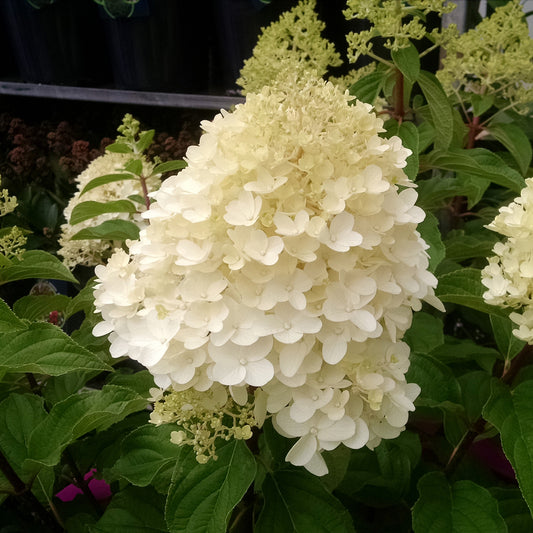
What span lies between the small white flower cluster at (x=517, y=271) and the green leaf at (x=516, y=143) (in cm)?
50

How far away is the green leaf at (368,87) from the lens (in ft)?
2.75

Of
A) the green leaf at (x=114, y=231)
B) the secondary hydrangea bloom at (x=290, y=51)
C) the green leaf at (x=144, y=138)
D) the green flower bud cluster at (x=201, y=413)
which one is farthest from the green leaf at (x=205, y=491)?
the secondary hydrangea bloom at (x=290, y=51)

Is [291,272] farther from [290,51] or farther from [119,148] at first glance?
[290,51]

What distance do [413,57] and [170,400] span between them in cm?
58

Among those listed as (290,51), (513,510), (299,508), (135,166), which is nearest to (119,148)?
(135,166)

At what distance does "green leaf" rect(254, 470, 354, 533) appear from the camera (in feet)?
1.73

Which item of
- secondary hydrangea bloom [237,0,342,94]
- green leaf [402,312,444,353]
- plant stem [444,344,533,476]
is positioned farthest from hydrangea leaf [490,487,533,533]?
secondary hydrangea bloom [237,0,342,94]

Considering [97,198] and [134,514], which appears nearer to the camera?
[134,514]

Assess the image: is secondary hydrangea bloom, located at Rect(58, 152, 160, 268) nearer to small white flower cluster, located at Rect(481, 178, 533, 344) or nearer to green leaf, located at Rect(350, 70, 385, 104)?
green leaf, located at Rect(350, 70, 385, 104)

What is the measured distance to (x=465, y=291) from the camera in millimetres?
587

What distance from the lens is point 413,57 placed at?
0.78 meters

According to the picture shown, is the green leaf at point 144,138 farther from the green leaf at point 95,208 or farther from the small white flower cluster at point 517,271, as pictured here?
the small white flower cluster at point 517,271

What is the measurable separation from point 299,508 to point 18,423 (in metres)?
0.34

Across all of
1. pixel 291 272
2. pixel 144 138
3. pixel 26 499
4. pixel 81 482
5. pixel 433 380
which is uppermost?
pixel 291 272
